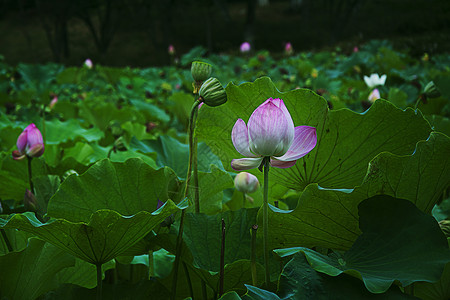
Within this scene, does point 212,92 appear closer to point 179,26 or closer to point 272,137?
point 272,137

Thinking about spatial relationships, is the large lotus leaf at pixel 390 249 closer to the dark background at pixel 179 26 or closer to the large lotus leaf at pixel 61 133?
the large lotus leaf at pixel 61 133

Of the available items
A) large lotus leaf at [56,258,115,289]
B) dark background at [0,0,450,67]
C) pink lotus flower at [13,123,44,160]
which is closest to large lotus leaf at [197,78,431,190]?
large lotus leaf at [56,258,115,289]

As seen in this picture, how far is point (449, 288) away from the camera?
61cm

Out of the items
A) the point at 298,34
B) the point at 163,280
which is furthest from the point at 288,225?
the point at 298,34

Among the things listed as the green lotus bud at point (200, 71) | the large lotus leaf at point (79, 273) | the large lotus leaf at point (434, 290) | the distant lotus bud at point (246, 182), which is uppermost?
the green lotus bud at point (200, 71)

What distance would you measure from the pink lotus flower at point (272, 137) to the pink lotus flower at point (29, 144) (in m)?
0.51

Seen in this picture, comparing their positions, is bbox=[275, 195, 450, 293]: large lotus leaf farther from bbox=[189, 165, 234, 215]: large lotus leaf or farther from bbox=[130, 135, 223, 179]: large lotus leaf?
bbox=[130, 135, 223, 179]: large lotus leaf

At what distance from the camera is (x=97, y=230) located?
0.49 m

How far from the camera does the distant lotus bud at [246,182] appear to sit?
2.48 ft

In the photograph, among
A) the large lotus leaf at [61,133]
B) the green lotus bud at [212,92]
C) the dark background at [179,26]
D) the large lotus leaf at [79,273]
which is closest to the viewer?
the green lotus bud at [212,92]

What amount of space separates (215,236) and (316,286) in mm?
186

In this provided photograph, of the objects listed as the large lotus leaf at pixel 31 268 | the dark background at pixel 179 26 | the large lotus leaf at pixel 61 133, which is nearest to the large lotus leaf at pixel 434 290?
the large lotus leaf at pixel 31 268

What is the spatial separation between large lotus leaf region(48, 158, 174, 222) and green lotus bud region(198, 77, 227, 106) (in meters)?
0.13

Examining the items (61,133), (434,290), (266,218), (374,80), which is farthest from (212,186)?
(374,80)
